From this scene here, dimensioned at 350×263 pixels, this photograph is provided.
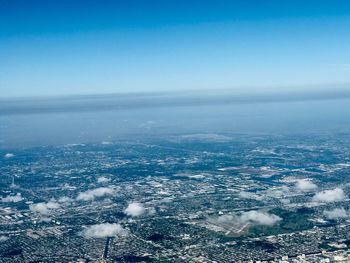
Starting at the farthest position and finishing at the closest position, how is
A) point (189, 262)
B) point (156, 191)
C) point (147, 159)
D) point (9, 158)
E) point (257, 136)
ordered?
point (257, 136)
point (9, 158)
point (147, 159)
point (156, 191)
point (189, 262)

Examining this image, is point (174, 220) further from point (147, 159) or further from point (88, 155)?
point (88, 155)

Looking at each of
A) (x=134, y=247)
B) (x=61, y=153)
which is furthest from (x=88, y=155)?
(x=134, y=247)

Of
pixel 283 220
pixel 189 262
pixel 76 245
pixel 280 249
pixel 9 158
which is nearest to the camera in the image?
pixel 189 262

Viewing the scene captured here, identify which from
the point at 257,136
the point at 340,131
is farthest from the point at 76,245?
the point at 340,131

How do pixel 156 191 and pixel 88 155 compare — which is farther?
pixel 88 155

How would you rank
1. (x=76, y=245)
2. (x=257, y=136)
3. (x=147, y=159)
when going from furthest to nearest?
(x=257, y=136) → (x=147, y=159) → (x=76, y=245)

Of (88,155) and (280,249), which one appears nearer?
(280,249)

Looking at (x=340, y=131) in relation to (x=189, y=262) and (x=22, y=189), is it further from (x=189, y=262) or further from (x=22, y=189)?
(x=189, y=262)

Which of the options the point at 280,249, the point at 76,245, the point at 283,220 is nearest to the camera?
the point at 280,249
